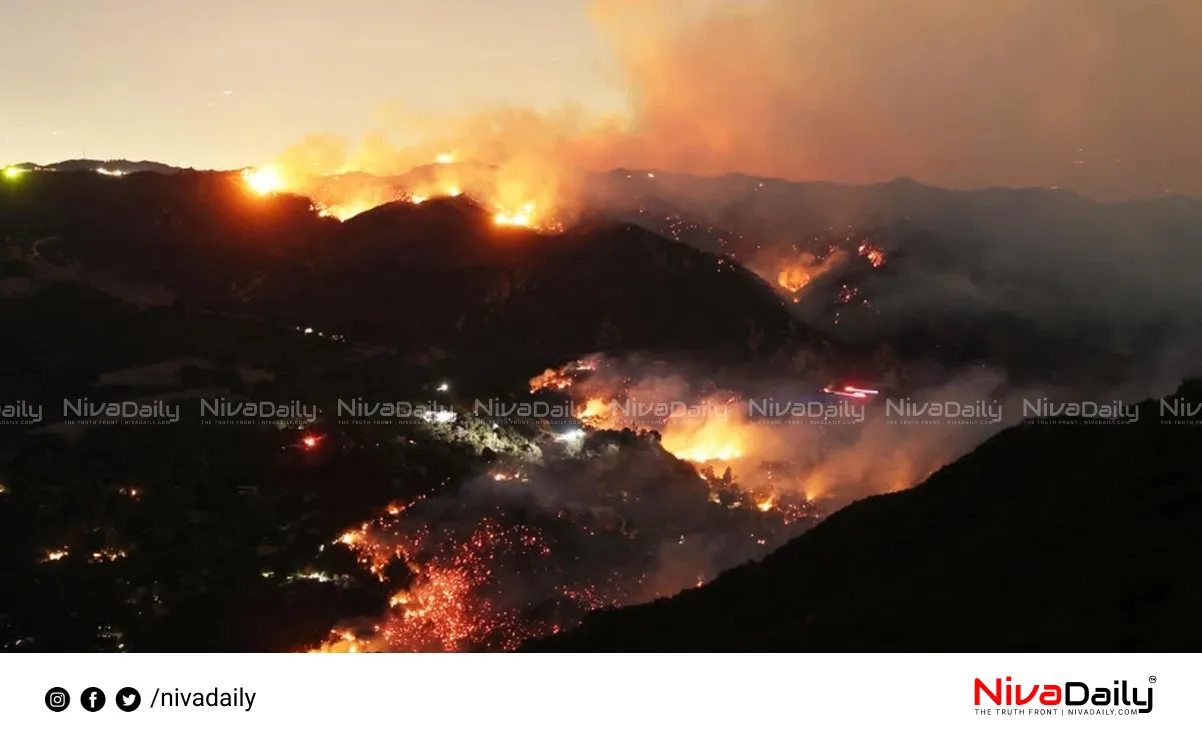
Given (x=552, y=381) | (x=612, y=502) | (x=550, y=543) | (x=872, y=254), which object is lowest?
(x=550, y=543)

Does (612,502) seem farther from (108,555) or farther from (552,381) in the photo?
(552,381)

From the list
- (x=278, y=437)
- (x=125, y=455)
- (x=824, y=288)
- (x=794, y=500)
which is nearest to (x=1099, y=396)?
(x=824, y=288)

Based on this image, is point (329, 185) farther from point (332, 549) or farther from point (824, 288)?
point (332, 549)

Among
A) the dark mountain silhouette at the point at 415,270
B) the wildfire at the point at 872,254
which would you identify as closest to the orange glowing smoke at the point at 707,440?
the dark mountain silhouette at the point at 415,270

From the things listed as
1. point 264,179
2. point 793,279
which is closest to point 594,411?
point 264,179

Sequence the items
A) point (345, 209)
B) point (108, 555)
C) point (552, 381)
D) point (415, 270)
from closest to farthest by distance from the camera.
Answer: point (108, 555) → point (552, 381) → point (415, 270) → point (345, 209)
